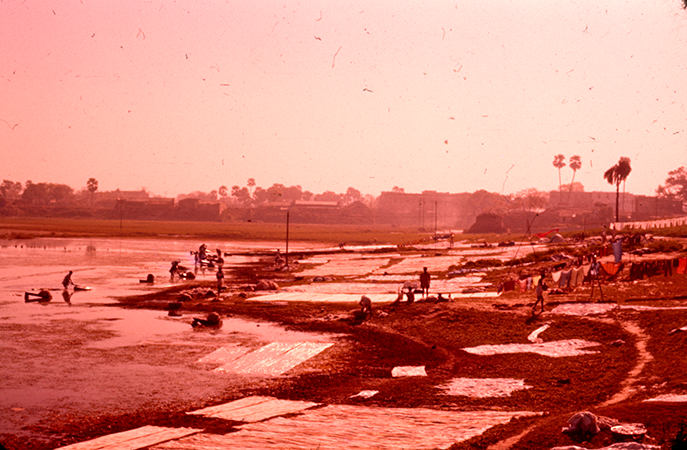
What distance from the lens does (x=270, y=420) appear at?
15.3 m

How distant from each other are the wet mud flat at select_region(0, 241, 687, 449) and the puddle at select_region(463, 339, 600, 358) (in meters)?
0.11

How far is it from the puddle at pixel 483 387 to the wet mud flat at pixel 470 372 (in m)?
0.06

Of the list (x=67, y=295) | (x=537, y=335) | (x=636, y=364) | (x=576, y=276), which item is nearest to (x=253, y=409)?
(x=636, y=364)

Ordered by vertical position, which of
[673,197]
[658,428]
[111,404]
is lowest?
[111,404]

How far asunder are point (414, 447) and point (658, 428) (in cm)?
461

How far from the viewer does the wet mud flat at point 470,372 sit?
47.3 ft

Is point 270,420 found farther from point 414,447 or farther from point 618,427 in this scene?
point 618,427

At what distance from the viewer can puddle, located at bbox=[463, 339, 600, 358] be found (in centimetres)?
2216

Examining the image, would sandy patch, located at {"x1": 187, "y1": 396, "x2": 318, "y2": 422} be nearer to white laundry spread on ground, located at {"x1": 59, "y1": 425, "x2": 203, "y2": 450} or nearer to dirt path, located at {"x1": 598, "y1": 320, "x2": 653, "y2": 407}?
white laundry spread on ground, located at {"x1": 59, "y1": 425, "x2": 203, "y2": 450}

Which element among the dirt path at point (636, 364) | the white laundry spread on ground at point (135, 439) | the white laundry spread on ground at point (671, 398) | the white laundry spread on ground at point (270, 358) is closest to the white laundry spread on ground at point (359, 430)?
the white laundry spread on ground at point (135, 439)

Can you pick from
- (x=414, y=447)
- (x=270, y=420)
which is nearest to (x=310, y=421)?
(x=270, y=420)

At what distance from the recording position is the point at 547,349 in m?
22.9

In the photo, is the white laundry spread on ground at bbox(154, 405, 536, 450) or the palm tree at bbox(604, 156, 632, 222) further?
the palm tree at bbox(604, 156, 632, 222)

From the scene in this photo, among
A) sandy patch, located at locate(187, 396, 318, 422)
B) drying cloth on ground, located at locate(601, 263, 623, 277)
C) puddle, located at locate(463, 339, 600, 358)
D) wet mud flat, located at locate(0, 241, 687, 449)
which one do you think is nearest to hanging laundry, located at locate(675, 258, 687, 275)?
wet mud flat, located at locate(0, 241, 687, 449)
